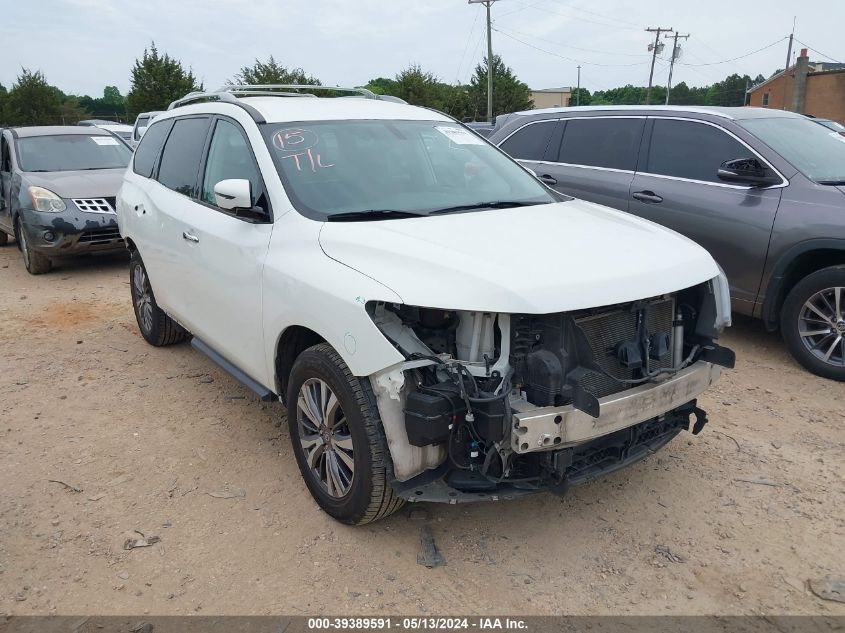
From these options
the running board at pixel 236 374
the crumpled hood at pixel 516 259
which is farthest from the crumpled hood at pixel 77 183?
the crumpled hood at pixel 516 259

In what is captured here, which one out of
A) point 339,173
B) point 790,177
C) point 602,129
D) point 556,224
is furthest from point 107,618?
point 602,129

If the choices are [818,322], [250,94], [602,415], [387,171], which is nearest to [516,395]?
[602,415]

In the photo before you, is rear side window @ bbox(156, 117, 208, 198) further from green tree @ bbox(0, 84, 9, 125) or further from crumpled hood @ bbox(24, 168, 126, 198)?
green tree @ bbox(0, 84, 9, 125)

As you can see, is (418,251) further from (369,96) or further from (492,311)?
(369,96)

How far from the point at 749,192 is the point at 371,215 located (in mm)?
3383

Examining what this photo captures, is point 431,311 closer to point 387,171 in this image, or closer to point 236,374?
point 387,171

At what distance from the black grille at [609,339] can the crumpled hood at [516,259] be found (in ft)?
0.58

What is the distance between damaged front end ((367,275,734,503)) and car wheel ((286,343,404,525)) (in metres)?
0.10

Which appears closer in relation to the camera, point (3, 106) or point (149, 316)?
point (149, 316)

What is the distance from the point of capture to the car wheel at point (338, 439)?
2.83 meters

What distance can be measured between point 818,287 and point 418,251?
346 cm

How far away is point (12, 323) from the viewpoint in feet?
22.1

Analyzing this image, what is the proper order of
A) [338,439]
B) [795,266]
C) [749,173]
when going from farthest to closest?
[749,173]
[795,266]
[338,439]

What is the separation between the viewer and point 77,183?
8.81 meters
